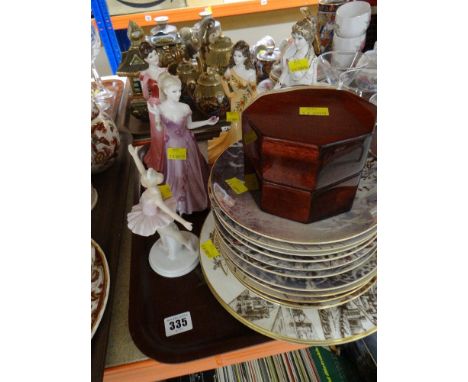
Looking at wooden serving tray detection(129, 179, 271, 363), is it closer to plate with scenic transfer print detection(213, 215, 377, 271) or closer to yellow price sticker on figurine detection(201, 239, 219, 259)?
yellow price sticker on figurine detection(201, 239, 219, 259)

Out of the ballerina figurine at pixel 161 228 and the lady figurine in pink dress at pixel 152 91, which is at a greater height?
the lady figurine in pink dress at pixel 152 91

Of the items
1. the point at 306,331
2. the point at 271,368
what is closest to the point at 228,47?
the point at 306,331

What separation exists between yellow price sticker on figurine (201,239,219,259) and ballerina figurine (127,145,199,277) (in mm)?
30

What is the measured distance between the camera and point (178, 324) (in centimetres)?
56

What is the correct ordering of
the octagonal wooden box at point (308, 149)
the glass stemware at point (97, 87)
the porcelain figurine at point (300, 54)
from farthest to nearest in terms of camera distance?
the glass stemware at point (97, 87)
the porcelain figurine at point (300, 54)
the octagonal wooden box at point (308, 149)

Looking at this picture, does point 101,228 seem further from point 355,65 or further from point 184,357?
point 355,65

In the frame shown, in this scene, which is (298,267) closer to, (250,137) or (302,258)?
(302,258)

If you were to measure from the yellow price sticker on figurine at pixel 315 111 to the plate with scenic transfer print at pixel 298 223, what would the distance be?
0.47 ft

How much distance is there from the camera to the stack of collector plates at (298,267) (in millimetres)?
450

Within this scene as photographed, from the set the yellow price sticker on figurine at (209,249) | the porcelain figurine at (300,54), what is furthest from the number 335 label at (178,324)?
the porcelain figurine at (300,54)

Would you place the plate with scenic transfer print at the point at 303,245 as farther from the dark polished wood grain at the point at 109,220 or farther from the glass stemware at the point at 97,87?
the glass stemware at the point at 97,87

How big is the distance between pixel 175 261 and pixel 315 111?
0.39m

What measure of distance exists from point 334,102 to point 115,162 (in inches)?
25.3

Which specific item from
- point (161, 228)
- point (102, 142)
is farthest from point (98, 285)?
point (102, 142)
